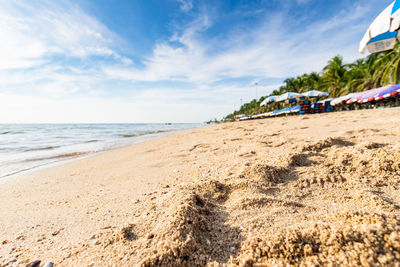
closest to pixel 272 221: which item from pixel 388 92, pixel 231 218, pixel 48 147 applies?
pixel 231 218

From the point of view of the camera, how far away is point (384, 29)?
315 centimetres

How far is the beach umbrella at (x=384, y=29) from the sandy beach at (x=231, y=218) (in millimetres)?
2496

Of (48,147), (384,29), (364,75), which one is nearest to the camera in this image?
(384,29)

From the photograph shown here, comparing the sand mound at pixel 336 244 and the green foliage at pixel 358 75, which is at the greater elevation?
the green foliage at pixel 358 75

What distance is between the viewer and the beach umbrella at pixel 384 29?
9.73ft

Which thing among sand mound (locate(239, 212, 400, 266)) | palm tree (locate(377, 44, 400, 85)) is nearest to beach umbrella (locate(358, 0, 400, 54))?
sand mound (locate(239, 212, 400, 266))

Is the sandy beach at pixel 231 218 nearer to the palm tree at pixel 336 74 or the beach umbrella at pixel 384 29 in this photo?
the beach umbrella at pixel 384 29

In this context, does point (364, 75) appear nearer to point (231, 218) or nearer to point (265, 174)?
point (265, 174)

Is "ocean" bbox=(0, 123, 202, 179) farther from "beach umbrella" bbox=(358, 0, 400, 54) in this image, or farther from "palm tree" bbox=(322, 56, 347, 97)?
"palm tree" bbox=(322, 56, 347, 97)

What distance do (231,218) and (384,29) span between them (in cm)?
437

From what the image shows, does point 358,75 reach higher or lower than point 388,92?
higher

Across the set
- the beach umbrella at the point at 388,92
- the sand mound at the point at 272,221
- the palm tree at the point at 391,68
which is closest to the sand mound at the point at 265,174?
the sand mound at the point at 272,221

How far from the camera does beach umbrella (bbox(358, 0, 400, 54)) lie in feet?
9.73

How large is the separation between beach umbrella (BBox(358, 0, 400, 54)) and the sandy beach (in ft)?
8.19
